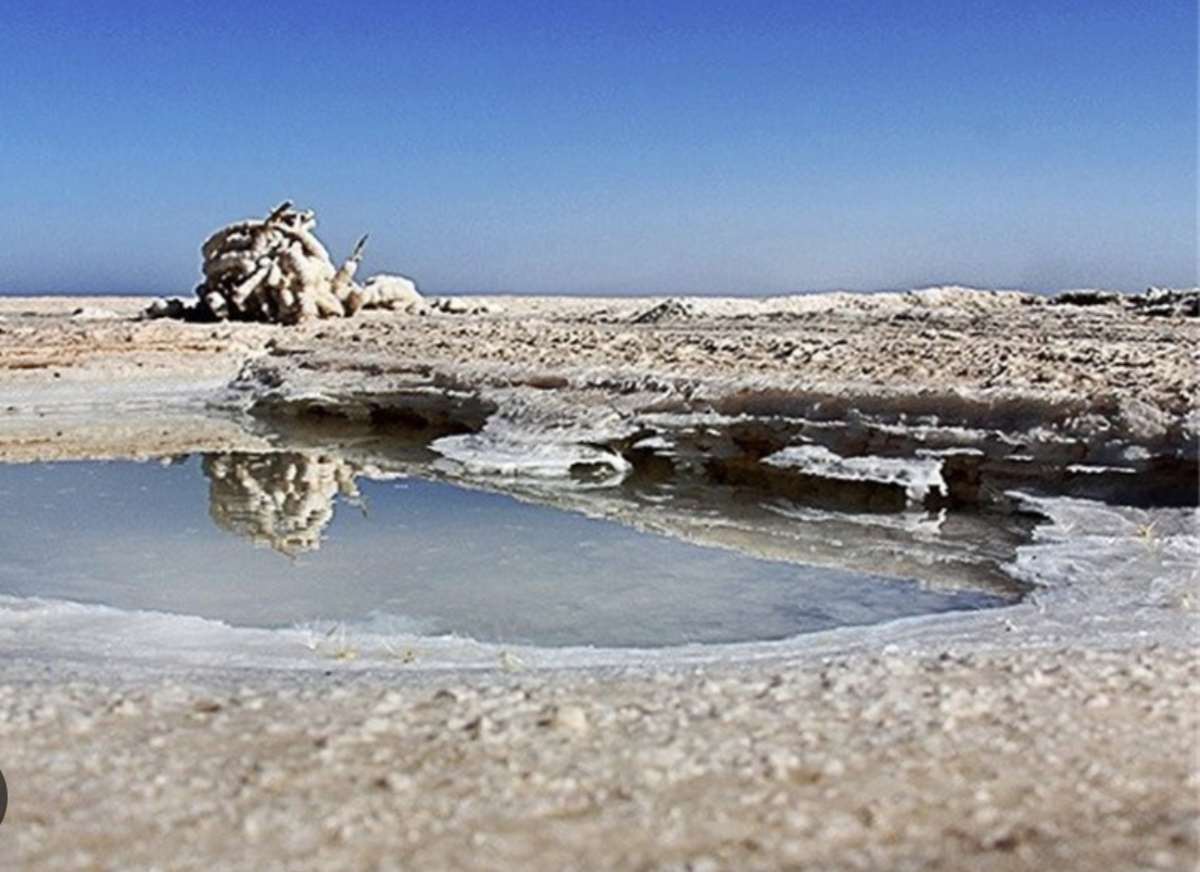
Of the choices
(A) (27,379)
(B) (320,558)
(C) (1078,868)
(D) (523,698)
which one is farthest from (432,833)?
(A) (27,379)

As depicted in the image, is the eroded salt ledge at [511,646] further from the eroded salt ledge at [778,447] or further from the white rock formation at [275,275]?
the white rock formation at [275,275]

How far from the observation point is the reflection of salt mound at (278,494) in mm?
7758

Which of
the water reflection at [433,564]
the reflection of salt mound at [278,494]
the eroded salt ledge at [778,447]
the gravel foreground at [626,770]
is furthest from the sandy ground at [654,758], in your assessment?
the reflection of salt mound at [278,494]

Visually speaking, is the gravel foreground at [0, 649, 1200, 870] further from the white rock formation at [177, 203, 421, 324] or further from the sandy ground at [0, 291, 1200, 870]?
the white rock formation at [177, 203, 421, 324]

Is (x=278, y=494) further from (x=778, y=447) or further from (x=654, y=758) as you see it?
(x=654, y=758)

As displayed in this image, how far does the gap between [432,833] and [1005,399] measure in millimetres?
6629

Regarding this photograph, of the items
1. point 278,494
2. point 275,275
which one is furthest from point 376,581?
point 275,275

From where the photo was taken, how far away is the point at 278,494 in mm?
9281

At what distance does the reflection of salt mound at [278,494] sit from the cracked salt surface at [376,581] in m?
0.04

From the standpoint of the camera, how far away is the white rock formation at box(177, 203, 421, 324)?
17.7 metres

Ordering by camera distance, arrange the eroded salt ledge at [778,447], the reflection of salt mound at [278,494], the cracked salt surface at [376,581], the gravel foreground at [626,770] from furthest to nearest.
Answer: the reflection of salt mound at [278,494] < the cracked salt surface at [376,581] < the eroded salt ledge at [778,447] < the gravel foreground at [626,770]

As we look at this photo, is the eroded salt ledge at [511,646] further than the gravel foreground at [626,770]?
Yes

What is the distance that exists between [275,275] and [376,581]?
12151 millimetres

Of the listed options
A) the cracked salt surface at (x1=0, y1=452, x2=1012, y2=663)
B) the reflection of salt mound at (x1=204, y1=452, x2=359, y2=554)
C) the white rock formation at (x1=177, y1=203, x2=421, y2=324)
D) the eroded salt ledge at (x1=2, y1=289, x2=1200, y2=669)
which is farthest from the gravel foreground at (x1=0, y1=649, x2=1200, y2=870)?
the white rock formation at (x1=177, y1=203, x2=421, y2=324)
